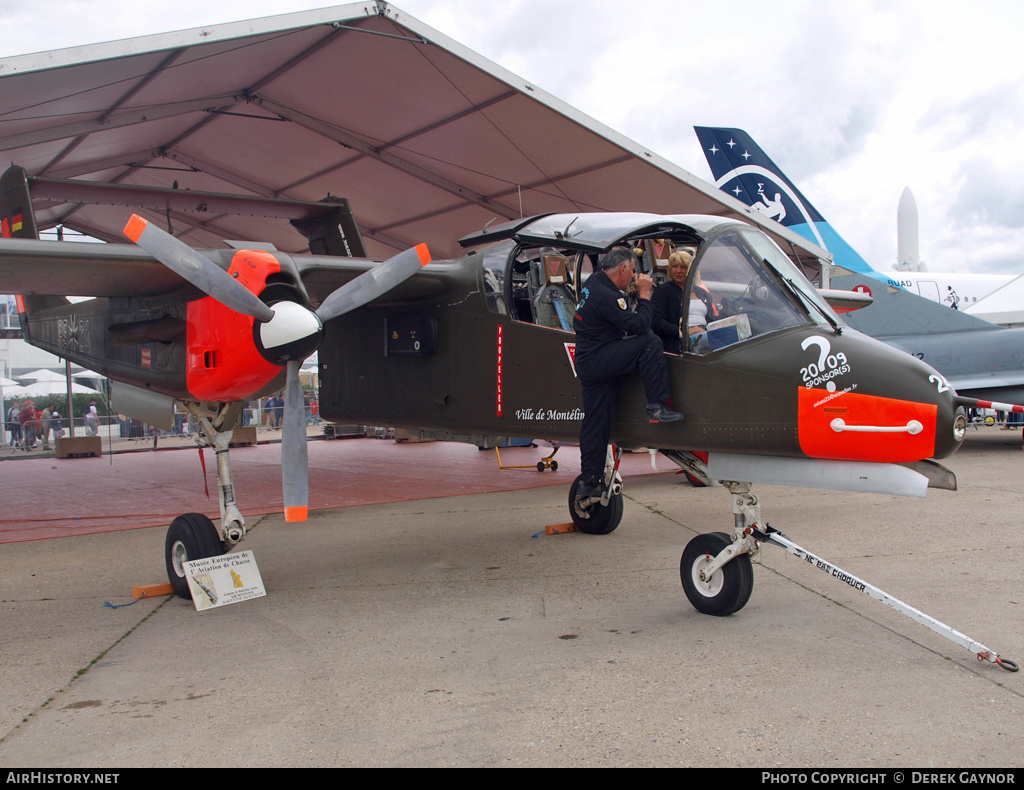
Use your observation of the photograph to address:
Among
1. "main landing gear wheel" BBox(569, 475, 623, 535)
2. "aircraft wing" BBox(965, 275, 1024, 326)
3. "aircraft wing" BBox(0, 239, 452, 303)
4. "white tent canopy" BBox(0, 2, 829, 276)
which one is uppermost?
"white tent canopy" BBox(0, 2, 829, 276)

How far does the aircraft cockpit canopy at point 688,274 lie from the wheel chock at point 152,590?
383cm

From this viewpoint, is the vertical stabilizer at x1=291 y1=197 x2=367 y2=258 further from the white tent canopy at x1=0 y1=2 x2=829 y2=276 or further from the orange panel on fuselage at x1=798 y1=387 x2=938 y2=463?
the orange panel on fuselage at x1=798 y1=387 x2=938 y2=463

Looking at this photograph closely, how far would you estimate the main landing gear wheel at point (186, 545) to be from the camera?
6.12 meters

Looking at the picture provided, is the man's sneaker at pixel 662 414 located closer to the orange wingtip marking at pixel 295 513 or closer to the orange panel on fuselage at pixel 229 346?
the orange wingtip marking at pixel 295 513

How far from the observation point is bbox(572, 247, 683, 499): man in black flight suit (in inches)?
196

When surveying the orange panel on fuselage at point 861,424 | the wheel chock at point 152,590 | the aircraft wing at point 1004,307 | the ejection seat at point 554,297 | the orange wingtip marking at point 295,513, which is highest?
the aircraft wing at point 1004,307

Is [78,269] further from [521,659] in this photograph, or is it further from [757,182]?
[757,182]

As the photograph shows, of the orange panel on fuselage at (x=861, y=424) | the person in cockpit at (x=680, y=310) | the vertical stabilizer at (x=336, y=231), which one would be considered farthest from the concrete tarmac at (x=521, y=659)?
the vertical stabilizer at (x=336, y=231)

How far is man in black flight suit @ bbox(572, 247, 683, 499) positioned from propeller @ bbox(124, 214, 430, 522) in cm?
156

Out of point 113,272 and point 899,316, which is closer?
point 113,272

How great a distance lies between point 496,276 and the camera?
636 centimetres

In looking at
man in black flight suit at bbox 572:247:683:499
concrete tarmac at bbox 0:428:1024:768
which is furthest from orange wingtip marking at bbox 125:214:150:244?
man in black flight suit at bbox 572:247:683:499

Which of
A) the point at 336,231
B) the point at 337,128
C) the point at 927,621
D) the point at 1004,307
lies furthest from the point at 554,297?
the point at 1004,307

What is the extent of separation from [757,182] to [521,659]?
49.8 ft
